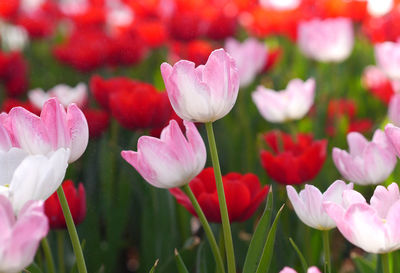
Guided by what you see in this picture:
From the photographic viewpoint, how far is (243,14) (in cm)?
297

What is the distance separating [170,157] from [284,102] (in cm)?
64

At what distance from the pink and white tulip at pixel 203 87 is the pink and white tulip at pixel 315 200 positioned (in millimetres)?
132

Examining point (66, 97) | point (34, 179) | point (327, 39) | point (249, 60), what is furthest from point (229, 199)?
point (327, 39)

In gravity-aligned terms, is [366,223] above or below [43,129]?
below

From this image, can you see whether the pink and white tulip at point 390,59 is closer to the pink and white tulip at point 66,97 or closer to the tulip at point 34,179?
the pink and white tulip at point 66,97

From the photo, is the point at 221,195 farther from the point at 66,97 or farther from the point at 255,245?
the point at 66,97

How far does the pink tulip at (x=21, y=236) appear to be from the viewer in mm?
515

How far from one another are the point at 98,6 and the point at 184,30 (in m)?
1.03

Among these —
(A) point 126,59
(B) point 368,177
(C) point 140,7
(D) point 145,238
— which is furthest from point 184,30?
(B) point 368,177

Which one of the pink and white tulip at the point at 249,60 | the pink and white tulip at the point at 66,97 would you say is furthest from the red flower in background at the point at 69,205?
the pink and white tulip at the point at 249,60

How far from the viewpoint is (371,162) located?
2.99ft

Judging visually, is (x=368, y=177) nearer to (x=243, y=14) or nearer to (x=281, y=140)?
(x=281, y=140)

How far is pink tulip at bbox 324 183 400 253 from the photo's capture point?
64 cm

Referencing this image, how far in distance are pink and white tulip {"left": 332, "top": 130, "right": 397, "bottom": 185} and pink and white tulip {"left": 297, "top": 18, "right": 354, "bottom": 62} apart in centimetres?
107
